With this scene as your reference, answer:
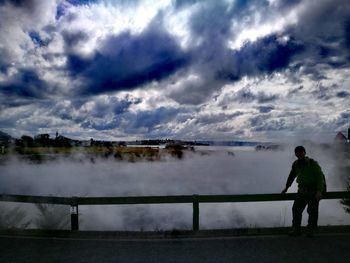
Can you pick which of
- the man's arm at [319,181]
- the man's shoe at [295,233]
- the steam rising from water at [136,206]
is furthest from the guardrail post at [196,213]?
the steam rising from water at [136,206]

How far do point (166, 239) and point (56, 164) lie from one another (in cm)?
6832

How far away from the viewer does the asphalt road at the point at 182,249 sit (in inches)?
248

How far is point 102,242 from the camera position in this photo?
7352mm

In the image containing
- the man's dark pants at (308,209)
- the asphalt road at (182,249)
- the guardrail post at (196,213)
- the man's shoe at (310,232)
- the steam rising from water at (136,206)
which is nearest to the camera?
the asphalt road at (182,249)

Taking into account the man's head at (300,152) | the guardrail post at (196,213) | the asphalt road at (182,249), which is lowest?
the asphalt road at (182,249)

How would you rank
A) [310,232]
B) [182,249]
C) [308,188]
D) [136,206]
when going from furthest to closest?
[136,206] < [308,188] < [310,232] < [182,249]

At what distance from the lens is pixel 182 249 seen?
684cm

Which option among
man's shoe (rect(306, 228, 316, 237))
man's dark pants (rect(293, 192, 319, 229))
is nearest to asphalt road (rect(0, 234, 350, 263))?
man's shoe (rect(306, 228, 316, 237))

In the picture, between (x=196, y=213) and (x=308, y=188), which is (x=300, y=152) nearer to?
(x=308, y=188)

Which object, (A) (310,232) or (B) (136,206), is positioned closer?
(A) (310,232)

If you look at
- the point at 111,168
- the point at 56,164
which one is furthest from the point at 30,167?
the point at 111,168

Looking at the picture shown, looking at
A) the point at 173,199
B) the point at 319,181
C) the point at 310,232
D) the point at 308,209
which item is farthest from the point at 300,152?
the point at 173,199

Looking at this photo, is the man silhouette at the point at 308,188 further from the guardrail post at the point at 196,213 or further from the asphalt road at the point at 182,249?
the guardrail post at the point at 196,213

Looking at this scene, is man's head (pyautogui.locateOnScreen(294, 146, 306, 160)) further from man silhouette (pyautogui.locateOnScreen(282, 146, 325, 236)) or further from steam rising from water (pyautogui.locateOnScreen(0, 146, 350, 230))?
steam rising from water (pyautogui.locateOnScreen(0, 146, 350, 230))
